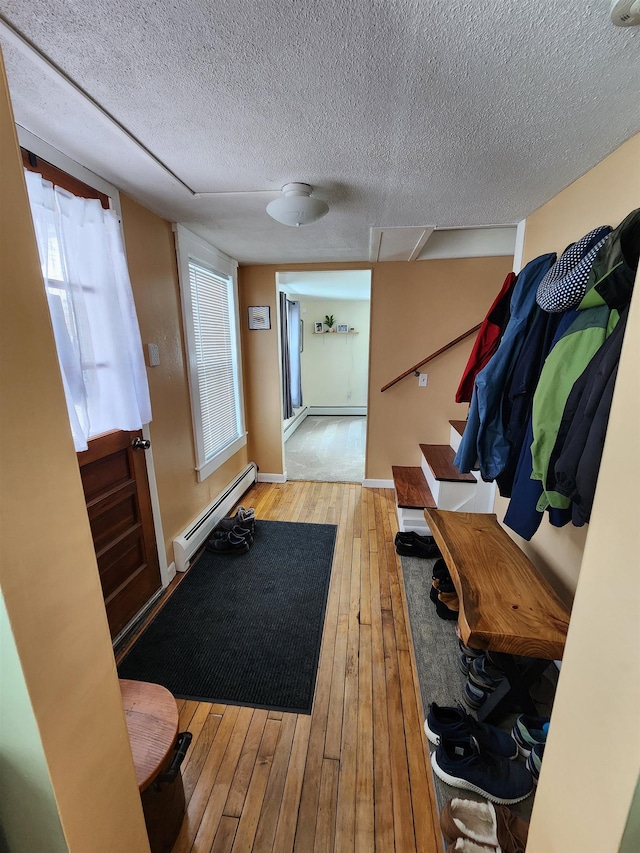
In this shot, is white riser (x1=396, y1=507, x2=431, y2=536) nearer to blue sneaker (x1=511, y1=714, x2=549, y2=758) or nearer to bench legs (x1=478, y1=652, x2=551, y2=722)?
bench legs (x1=478, y1=652, x2=551, y2=722)

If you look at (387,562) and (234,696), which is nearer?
(234,696)

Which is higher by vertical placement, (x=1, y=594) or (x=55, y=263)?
(x=55, y=263)

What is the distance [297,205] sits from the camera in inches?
61.1

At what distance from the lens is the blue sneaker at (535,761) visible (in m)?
1.10

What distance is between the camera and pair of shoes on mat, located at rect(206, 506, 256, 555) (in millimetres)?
2391

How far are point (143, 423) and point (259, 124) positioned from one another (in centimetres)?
135

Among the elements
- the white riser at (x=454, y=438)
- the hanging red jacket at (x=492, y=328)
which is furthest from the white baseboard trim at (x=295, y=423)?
the hanging red jacket at (x=492, y=328)

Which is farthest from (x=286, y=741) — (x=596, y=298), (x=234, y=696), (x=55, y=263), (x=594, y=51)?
(x=594, y=51)

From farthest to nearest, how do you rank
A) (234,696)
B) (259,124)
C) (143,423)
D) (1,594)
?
(143,423), (234,696), (259,124), (1,594)

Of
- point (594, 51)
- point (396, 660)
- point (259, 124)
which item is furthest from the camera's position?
point (396, 660)

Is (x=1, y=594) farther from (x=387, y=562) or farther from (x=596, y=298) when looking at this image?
(x=387, y=562)

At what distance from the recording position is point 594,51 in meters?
0.82

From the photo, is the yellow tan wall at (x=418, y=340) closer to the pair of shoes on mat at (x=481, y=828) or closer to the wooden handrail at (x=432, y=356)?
the wooden handrail at (x=432, y=356)

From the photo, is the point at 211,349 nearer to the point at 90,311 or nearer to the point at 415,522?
the point at 90,311
